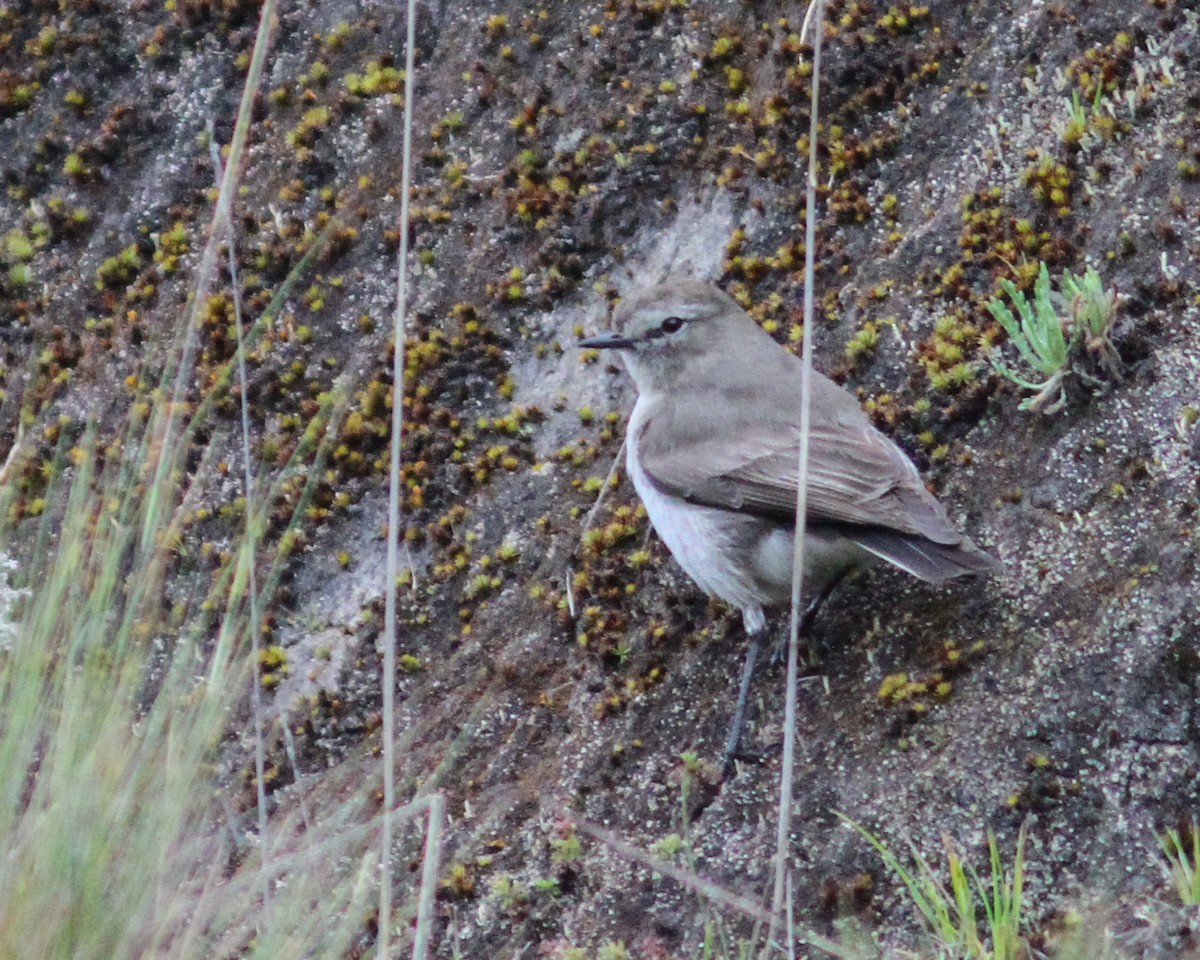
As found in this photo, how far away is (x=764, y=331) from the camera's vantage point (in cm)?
660

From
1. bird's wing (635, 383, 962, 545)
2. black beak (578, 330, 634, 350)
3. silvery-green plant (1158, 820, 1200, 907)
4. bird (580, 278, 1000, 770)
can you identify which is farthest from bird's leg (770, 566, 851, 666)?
silvery-green plant (1158, 820, 1200, 907)

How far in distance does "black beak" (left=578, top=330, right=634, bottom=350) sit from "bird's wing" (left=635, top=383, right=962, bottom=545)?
41cm

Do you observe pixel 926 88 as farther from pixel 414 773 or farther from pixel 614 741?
pixel 414 773

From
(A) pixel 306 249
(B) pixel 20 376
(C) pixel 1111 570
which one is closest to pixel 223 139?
(A) pixel 306 249

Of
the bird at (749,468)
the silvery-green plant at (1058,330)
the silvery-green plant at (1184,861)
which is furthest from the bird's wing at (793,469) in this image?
the silvery-green plant at (1184,861)

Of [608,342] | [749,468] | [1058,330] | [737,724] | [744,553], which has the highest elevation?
[608,342]

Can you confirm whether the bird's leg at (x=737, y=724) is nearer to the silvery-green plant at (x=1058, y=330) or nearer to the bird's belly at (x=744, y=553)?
the bird's belly at (x=744, y=553)

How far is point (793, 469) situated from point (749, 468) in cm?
24

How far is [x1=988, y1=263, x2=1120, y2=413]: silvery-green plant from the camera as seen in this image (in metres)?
5.35

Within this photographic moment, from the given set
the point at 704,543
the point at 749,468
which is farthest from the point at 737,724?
the point at 749,468

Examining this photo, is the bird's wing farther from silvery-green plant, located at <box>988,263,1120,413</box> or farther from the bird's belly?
silvery-green plant, located at <box>988,263,1120,413</box>

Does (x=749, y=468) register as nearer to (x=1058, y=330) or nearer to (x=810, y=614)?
(x=810, y=614)

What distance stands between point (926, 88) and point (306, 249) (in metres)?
3.17

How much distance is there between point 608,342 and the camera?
21.2 feet
